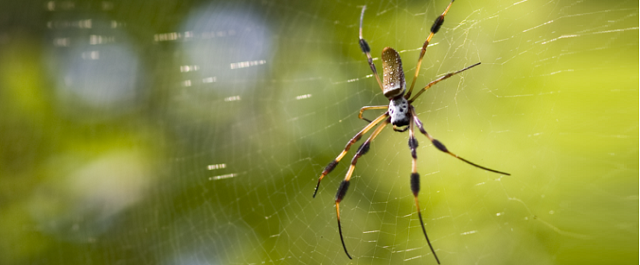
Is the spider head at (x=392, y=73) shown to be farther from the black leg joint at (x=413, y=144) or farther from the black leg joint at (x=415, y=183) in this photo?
the black leg joint at (x=415, y=183)

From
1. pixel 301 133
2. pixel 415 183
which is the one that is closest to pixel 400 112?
pixel 415 183

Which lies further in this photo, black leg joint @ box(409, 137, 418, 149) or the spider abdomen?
the spider abdomen

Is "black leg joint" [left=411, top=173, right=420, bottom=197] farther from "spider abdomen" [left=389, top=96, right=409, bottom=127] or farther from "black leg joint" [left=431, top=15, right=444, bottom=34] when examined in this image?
"black leg joint" [left=431, top=15, right=444, bottom=34]

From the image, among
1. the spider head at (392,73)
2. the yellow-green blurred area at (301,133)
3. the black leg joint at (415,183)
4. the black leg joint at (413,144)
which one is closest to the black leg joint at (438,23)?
the spider head at (392,73)

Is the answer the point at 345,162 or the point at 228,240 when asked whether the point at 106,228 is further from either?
the point at 345,162

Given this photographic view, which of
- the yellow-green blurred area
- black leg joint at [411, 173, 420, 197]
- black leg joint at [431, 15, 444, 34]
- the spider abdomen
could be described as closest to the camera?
black leg joint at [411, 173, 420, 197]

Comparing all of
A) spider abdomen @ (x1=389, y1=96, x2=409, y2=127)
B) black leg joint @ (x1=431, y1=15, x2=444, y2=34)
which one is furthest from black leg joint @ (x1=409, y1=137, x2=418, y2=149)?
black leg joint @ (x1=431, y1=15, x2=444, y2=34)

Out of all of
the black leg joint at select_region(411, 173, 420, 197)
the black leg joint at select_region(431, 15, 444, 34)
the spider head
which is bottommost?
the black leg joint at select_region(411, 173, 420, 197)
